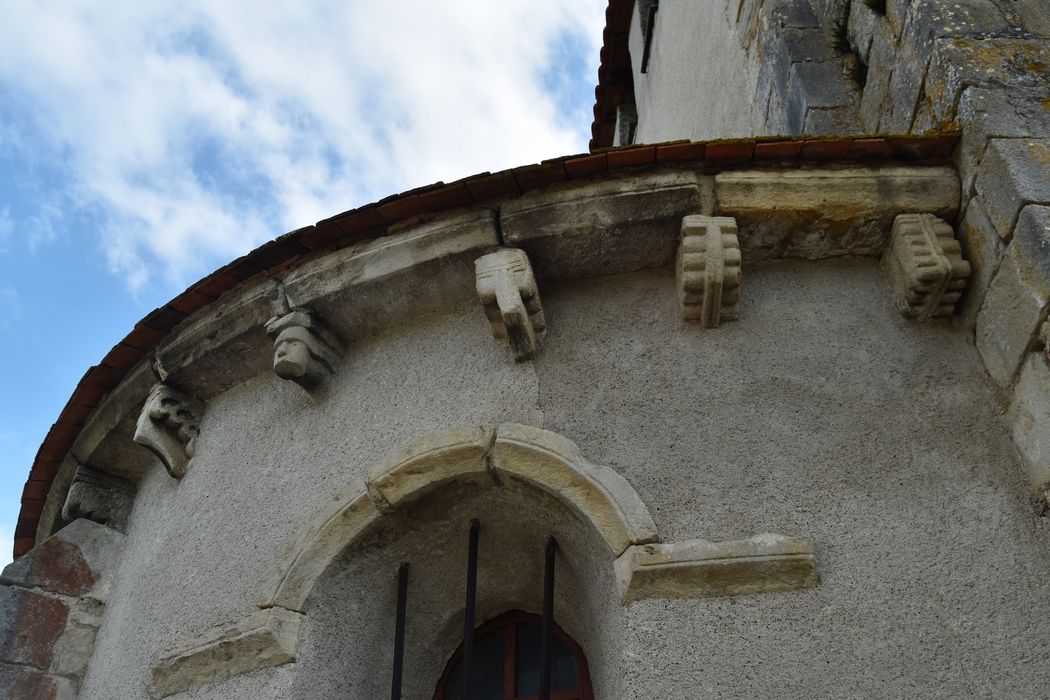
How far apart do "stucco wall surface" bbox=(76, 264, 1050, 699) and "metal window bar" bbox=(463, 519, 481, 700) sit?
120 mm

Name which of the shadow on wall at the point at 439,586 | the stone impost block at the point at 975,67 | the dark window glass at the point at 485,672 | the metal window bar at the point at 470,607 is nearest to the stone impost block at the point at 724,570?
the shadow on wall at the point at 439,586

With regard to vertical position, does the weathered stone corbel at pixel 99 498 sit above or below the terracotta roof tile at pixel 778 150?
below

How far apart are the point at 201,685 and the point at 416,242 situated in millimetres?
1777

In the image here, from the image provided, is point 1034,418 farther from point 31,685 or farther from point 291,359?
point 31,685

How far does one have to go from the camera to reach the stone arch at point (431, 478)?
10.8 feet

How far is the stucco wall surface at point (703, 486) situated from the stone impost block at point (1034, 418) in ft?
0.19

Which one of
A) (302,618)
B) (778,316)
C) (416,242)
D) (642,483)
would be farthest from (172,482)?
(778,316)

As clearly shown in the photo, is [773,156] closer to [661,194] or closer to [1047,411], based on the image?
[661,194]

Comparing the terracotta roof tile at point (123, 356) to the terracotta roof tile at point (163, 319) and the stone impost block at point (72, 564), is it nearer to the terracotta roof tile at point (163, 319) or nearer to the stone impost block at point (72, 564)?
the terracotta roof tile at point (163, 319)

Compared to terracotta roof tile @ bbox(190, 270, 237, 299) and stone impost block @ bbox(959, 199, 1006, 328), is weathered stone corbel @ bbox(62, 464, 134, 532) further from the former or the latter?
stone impost block @ bbox(959, 199, 1006, 328)

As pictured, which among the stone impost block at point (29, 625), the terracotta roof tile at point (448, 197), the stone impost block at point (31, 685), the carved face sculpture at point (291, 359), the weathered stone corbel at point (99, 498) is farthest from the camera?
the weathered stone corbel at point (99, 498)

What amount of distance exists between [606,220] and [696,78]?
3752 millimetres

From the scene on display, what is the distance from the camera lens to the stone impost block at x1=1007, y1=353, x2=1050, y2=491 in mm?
2959

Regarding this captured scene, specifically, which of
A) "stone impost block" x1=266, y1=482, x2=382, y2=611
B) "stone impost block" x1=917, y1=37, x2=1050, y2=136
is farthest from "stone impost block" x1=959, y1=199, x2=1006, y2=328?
"stone impost block" x1=266, y1=482, x2=382, y2=611
